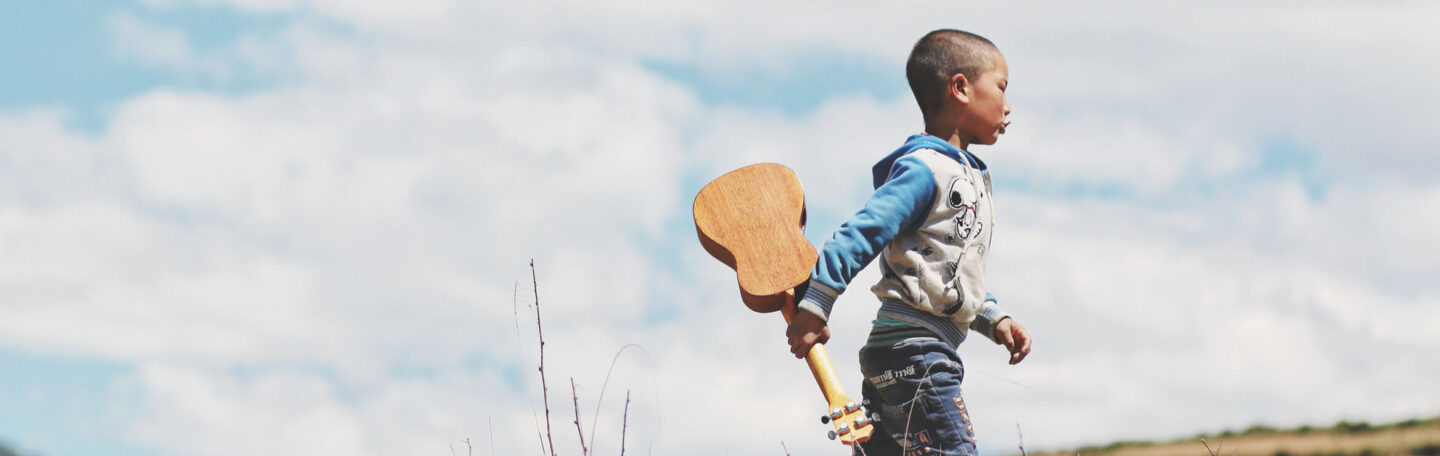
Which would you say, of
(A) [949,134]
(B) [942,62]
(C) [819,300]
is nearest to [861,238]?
(C) [819,300]

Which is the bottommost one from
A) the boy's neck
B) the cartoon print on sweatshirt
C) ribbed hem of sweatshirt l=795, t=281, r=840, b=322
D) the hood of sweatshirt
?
ribbed hem of sweatshirt l=795, t=281, r=840, b=322

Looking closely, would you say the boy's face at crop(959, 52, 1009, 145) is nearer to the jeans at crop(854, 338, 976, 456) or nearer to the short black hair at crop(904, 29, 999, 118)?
the short black hair at crop(904, 29, 999, 118)

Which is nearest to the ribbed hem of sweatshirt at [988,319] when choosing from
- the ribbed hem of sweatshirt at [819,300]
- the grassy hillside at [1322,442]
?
the ribbed hem of sweatshirt at [819,300]

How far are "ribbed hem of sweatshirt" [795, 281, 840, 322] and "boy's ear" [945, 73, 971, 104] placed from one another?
0.72 m

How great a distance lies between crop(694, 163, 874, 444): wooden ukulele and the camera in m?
3.18

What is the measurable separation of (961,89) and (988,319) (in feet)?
2.08

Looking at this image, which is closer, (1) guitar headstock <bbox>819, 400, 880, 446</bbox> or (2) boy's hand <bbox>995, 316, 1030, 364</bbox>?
(1) guitar headstock <bbox>819, 400, 880, 446</bbox>

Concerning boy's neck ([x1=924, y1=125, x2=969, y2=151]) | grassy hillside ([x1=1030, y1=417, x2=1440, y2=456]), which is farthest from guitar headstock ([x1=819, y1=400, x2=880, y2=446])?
grassy hillside ([x1=1030, y1=417, x2=1440, y2=456])

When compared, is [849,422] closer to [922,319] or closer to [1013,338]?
[922,319]

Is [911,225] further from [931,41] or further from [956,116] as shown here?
[931,41]

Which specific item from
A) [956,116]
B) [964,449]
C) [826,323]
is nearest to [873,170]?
[956,116]

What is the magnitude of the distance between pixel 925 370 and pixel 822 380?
27 centimetres

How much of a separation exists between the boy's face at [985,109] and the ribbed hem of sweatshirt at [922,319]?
528 mm

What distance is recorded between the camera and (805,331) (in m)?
3.07
